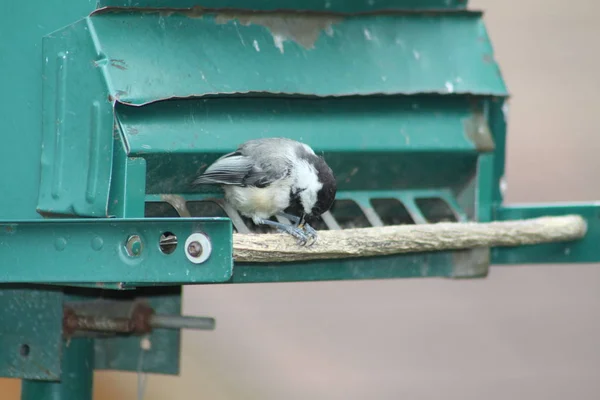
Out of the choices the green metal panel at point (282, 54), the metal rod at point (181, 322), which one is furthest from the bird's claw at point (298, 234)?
the metal rod at point (181, 322)

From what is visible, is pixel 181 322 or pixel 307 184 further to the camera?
pixel 181 322

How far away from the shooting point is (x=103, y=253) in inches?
131

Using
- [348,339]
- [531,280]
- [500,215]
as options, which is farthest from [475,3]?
[500,215]

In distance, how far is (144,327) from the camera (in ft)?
14.7

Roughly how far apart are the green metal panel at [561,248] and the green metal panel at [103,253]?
6.64 feet

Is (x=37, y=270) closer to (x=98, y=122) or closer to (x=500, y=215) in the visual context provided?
(x=98, y=122)

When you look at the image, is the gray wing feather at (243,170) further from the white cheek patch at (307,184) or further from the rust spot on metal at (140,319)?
the rust spot on metal at (140,319)

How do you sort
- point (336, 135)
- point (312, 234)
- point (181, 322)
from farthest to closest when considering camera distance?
point (181, 322)
point (336, 135)
point (312, 234)

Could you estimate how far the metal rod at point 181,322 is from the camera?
436 centimetres

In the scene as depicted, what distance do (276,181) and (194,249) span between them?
107cm

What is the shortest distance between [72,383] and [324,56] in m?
1.55

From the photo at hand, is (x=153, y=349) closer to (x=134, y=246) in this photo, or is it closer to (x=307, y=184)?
(x=307, y=184)

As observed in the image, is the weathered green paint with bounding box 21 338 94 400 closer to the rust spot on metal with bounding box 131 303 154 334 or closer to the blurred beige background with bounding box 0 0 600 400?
the rust spot on metal with bounding box 131 303 154 334

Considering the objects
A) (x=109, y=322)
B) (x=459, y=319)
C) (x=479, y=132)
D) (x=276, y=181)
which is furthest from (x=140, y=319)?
(x=459, y=319)
